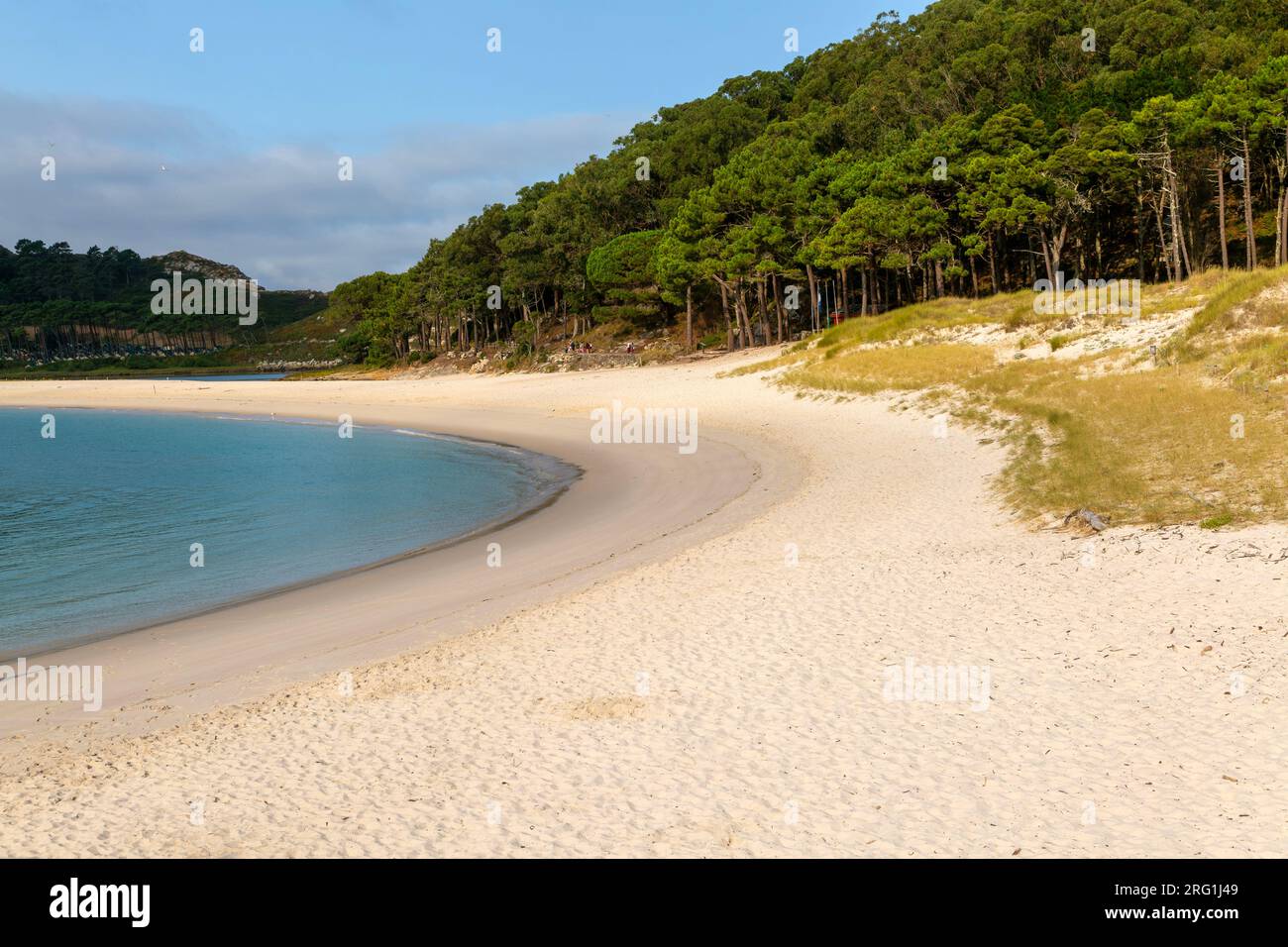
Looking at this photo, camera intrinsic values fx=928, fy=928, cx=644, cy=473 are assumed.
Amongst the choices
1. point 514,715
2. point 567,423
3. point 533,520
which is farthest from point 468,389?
point 514,715

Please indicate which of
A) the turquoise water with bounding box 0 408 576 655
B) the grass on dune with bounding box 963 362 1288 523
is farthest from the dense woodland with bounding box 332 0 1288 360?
the turquoise water with bounding box 0 408 576 655

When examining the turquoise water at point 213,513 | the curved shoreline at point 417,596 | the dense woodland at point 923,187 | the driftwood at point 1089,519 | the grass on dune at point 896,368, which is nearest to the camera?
the curved shoreline at point 417,596

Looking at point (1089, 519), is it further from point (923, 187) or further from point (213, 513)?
point (923, 187)

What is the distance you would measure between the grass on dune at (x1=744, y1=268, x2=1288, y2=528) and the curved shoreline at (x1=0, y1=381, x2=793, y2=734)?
681 cm

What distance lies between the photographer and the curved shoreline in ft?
38.5

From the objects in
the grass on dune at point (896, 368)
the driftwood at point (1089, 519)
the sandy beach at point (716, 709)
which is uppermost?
the grass on dune at point (896, 368)

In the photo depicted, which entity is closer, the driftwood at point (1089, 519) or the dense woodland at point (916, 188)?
the driftwood at point (1089, 519)

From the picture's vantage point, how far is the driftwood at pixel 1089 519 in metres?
15.0

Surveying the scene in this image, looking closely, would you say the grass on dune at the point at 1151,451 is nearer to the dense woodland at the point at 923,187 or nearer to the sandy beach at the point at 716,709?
the sandy beach at the point at 716,709

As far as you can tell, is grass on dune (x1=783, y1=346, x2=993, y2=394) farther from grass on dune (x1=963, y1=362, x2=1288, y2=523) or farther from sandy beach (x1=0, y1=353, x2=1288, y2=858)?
sandy beach (x1=0, y1=353, x2=1288, y2=858)

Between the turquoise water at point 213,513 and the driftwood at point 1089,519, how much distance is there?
13513 mm

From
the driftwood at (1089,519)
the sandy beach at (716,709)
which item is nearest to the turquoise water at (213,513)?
the sandy beach at (716,709)
